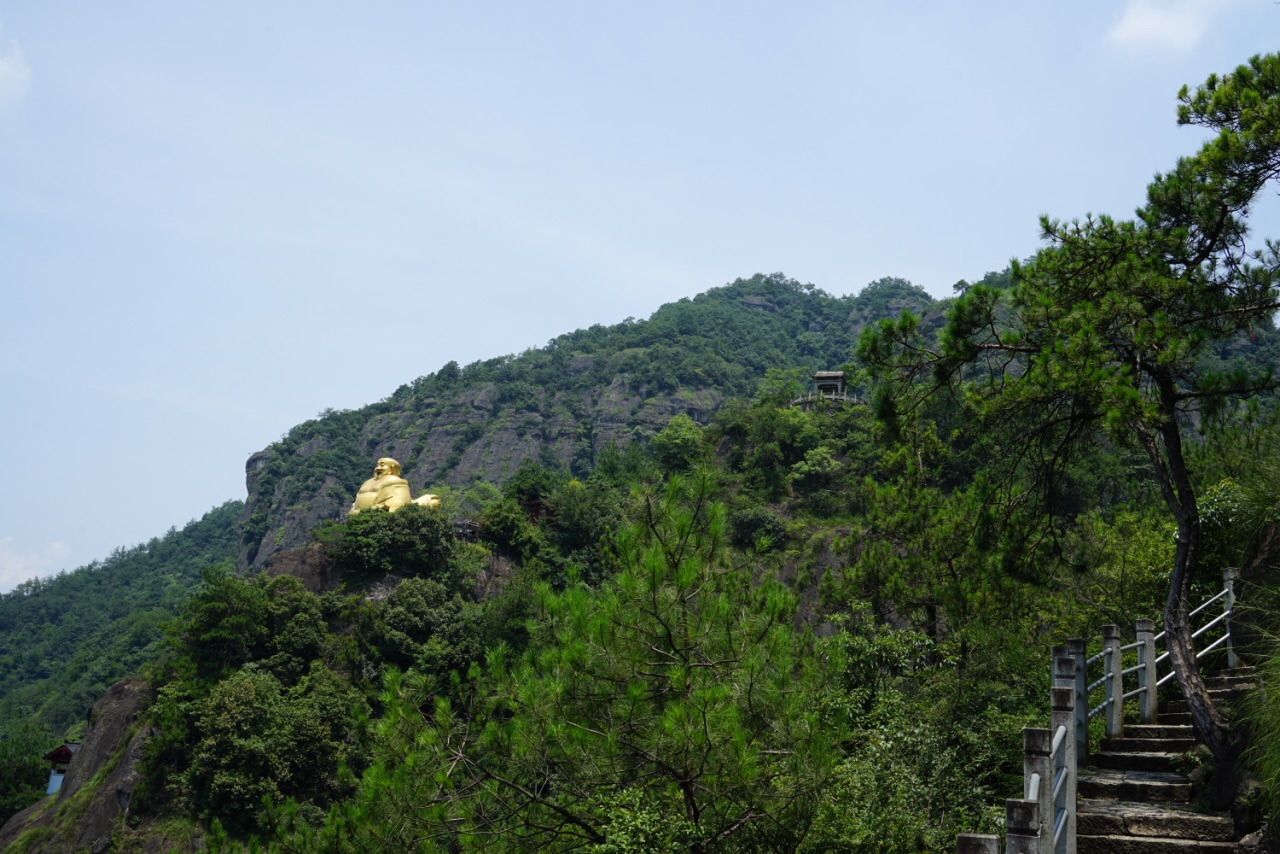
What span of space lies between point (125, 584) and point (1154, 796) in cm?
9241

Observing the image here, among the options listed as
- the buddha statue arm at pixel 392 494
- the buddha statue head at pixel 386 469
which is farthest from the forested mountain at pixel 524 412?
the buddha statue arm at pixel 392 494

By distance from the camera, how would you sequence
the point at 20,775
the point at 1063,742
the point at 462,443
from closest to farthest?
the point at 1063,742 < the point at 20,775 < the point at 462,443

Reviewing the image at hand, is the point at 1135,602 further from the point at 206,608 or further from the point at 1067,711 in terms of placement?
the point at 206,608

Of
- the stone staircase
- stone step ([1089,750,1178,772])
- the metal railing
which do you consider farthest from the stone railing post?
stone step ([1089,750,1178,772])

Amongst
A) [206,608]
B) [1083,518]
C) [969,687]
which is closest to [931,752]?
[969,687]

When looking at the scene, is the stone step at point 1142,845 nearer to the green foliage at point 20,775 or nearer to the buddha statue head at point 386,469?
the buddha statue head at point 386,469

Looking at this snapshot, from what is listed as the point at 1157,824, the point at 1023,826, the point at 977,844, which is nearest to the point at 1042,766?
the point at 1023,826

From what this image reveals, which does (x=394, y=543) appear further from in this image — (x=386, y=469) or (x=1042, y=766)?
(x=1042, y=766)

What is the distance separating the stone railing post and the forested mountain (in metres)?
73.1

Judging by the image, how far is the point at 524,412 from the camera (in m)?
86.1

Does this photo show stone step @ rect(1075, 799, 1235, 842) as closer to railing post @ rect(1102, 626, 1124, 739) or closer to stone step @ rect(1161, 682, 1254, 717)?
stone step @ rect(1161, 682, 1254, 717)

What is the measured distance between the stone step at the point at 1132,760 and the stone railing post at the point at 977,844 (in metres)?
3.94

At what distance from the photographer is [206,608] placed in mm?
28516

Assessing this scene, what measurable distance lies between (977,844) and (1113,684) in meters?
4.29
